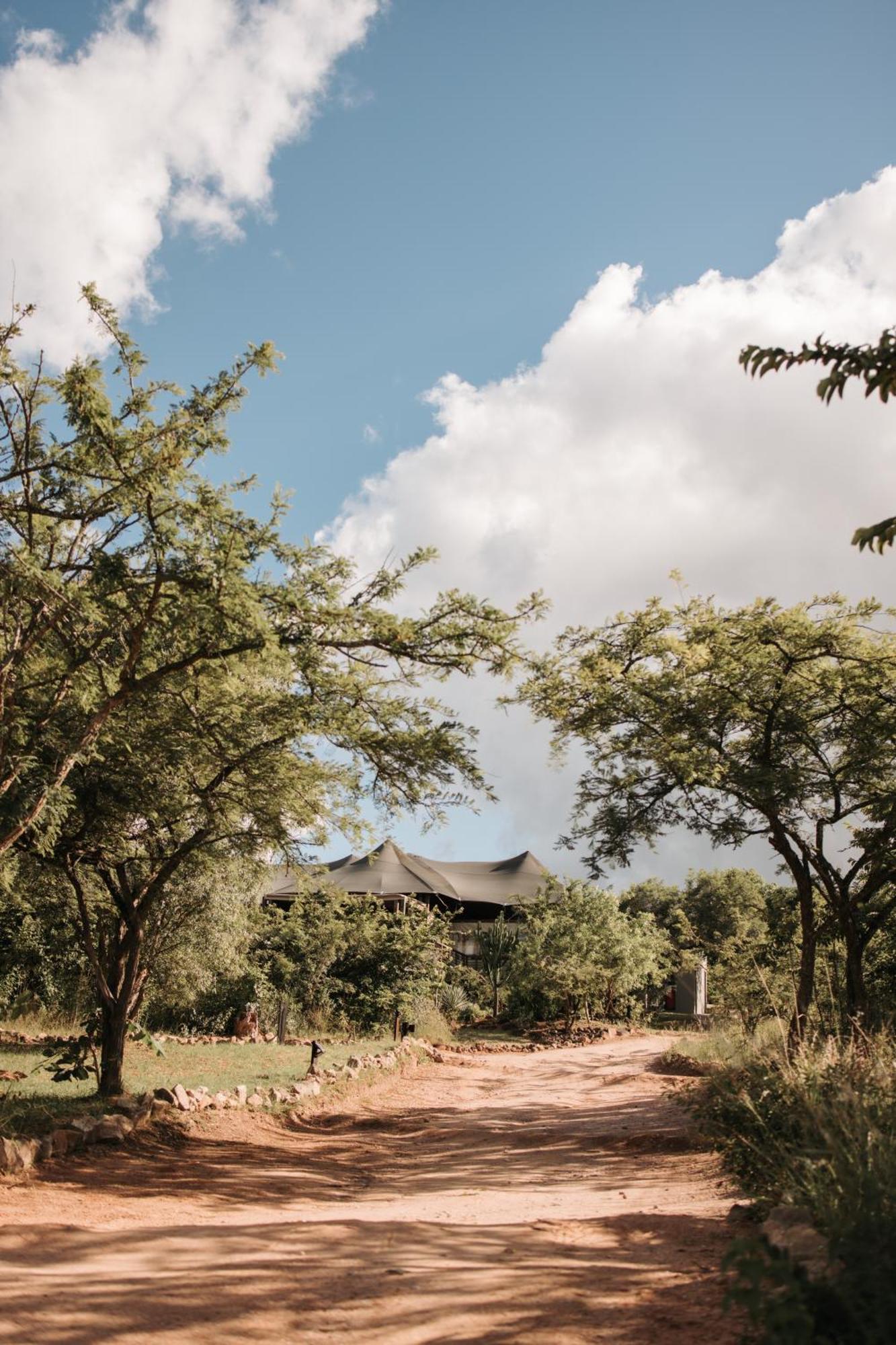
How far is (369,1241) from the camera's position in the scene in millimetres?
6137

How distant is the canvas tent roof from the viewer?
3550 centimetres

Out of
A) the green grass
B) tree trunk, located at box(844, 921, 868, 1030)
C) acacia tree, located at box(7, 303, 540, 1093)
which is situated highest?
acacia tree, located at box(7, 303, 540, 1093)

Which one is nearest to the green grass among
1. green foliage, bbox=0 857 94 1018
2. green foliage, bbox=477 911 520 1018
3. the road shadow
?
green foliage, bbox=0 857 94 1018

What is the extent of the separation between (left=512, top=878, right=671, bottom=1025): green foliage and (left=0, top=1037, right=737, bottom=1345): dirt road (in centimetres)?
1562

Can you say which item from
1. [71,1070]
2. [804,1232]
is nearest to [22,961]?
[71,1070]

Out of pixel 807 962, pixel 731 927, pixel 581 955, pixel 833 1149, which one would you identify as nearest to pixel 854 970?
pixel 807 962

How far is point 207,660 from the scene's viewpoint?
9789mm

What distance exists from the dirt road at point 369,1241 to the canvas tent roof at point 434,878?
63.9 ft

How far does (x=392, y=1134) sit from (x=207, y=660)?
21.9ft

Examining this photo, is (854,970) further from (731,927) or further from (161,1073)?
(731,927)

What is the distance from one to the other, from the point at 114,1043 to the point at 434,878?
27.8m

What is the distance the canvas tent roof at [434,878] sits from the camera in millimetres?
35500

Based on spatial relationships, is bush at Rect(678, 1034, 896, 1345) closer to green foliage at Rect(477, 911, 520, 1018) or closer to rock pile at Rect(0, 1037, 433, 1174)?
rock pile at Rect(0, 1037, 433, 1174)

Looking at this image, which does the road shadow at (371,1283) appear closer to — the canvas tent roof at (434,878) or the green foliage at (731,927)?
the green foliage at (731,927)
